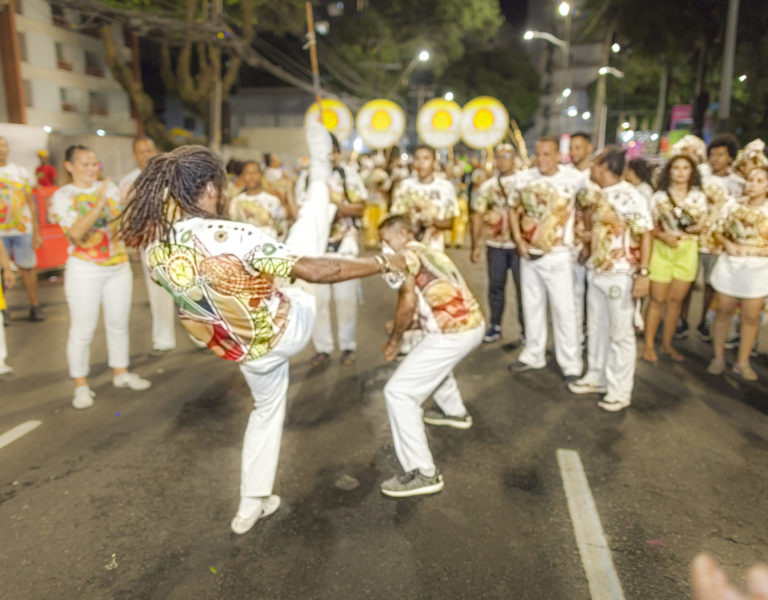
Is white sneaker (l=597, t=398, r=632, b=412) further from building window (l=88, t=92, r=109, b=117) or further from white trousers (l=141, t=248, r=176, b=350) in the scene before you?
building window (l=88, t=92, r=109, b=117)

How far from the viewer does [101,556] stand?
2928mm

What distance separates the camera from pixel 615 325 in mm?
4711

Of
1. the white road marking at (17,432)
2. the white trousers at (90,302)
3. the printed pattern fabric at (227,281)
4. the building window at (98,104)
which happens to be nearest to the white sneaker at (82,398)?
the white trousers at (90,302)

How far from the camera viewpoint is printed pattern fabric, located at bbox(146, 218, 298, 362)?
2602 mm

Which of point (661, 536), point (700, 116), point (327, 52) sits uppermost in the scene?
point (327, 52)

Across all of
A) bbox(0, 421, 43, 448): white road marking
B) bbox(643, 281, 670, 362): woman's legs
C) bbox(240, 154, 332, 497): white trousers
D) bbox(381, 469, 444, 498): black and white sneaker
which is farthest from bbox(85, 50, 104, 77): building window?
bbox(381, 469, 444, 498): black and white sneaker

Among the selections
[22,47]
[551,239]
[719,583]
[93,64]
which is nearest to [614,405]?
[551,239]

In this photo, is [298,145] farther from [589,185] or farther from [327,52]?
[589,185]

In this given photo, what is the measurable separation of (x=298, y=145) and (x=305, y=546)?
3490 cm

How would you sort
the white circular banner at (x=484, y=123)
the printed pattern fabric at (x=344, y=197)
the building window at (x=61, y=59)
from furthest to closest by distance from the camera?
1. the building window at (x=61, y=59)
2. the white circular banner at (x=484, y=123)
3. the printed pattern fabric at (x=344, y=197)

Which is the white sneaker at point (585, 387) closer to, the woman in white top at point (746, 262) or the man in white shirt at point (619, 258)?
the man in white shirt at point (619, 258)

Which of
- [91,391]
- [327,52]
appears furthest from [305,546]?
[327,52]

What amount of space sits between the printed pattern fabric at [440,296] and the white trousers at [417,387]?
0.06m

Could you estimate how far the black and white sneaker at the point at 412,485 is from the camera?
345 centimetres
